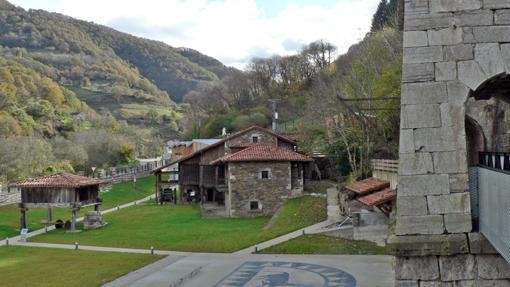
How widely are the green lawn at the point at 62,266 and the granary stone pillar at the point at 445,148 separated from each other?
14.8 m

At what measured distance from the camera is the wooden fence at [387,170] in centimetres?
2331

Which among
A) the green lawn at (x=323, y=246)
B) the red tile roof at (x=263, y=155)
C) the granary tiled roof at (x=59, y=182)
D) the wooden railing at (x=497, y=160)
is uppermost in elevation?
the red tile roof at (x=263, y=155)

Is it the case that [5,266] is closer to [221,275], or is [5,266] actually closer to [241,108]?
[221,275]

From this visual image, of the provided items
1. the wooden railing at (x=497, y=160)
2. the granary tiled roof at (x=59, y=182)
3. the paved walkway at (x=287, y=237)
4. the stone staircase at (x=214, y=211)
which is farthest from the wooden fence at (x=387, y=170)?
the granary tiled roof at (x=59, y=182)

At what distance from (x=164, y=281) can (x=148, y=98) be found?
150738 millimetres

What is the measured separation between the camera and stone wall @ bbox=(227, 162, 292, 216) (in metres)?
39.1

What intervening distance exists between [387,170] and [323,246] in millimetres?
4419

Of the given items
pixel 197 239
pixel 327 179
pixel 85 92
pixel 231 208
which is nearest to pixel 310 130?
pixel 327 179

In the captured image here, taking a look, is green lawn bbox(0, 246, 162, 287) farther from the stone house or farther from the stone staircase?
the stone house

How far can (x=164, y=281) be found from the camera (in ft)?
65.5

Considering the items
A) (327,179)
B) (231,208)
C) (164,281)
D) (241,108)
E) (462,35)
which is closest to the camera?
(462,35)

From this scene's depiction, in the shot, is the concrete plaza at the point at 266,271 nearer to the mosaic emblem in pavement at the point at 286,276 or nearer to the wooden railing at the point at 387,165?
the mosaic emblem in pavement at the point at 286,276

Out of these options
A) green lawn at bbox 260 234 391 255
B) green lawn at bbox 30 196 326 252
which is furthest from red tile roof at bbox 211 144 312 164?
green lawn at bbox 260 234 391 255

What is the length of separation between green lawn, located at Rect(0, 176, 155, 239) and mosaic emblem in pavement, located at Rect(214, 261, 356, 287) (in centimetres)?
1973
